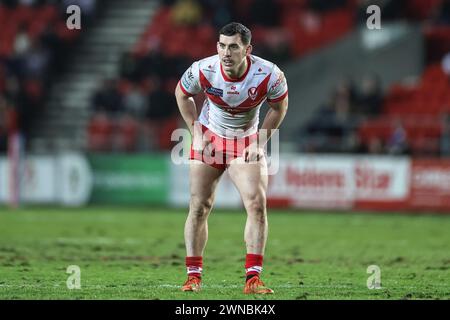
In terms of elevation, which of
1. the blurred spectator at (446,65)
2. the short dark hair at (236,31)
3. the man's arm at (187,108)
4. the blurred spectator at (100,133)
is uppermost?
the blurred spectator at (446,65)

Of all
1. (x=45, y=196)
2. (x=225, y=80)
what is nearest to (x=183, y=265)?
(x=225, y=80)

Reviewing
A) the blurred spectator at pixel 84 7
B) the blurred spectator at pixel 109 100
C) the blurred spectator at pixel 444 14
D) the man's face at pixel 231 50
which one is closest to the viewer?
the man's face at pixel 231 50

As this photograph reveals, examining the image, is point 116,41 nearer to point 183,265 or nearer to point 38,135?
point 38,135

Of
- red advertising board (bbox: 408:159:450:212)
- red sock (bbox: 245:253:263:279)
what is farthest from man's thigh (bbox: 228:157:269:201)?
red advertising board (bbox: 408:159:450:212)

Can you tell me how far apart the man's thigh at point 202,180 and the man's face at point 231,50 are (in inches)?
40.2

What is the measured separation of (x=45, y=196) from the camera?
26.2m

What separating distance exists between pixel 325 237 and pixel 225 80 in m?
8.40

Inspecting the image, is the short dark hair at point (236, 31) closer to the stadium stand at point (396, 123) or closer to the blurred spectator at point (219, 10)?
the stadium stand at point (396, 123)

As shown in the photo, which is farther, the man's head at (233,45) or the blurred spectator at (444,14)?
the blurred spectator at (444,14)

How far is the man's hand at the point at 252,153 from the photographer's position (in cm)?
1016

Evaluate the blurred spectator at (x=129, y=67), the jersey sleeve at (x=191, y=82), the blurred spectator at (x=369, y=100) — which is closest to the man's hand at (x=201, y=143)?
the jersey sleeve at (x=191, y=82)

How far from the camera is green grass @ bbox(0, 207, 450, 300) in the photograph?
10273mm

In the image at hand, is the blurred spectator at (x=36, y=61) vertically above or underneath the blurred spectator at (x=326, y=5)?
underneath

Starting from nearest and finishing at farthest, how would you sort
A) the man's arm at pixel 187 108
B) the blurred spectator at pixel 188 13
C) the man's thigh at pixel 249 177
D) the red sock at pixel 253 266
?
the red sock at pixel 253 266 → the man's thigh at pixel 249 177 → the man's arm at pixel 187 108 → the blurred spectator at pixel 188 13
